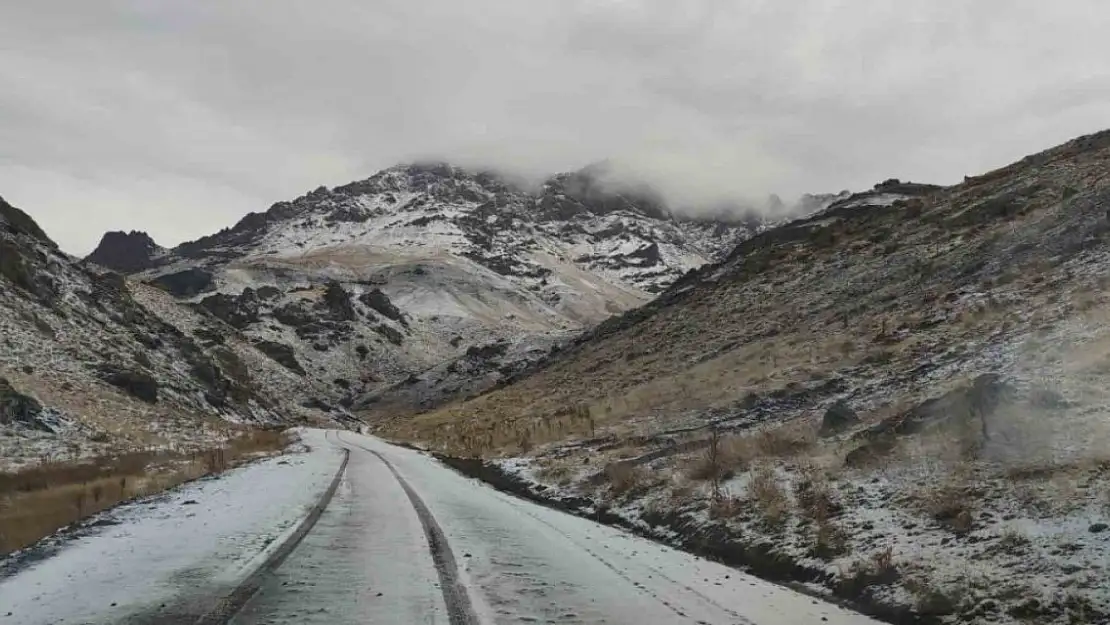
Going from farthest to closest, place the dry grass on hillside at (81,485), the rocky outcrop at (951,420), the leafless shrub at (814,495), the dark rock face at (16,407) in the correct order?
the dark rock face at (16,407)
the dry grass on hillside at (81,485)
the rocky outcrop at (951,420)
the leafless shrub at (814,495)

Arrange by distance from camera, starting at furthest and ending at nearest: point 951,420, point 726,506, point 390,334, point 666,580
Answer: point 390,334 → point 951,420 → point 726,506 → point 666,580

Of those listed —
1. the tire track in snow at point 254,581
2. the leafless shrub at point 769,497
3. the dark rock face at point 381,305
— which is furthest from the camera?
the dark rock face at point 381,305

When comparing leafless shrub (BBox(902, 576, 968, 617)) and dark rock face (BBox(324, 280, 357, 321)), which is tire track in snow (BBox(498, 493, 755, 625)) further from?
dark rock face (BBox(324, 280, 357, 321))

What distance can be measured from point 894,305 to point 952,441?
2131cm

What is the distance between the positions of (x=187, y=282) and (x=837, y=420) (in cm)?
16962

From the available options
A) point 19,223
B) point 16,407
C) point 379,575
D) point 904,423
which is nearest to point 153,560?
point 379,575

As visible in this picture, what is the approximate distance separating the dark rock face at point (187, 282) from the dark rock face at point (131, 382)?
5023 inches

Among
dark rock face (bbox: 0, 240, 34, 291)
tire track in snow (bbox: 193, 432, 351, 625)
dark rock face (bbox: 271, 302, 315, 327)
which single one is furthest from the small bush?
dark rock face (bbox: 271, 302, 315, 327)

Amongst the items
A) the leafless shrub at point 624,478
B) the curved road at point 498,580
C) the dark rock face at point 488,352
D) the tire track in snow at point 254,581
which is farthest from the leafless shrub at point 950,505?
the dark rock face at point 488,352

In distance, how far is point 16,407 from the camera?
25.7 m

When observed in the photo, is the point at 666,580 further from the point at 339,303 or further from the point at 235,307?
the point at 339,303

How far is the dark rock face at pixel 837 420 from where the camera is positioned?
15.8 metres

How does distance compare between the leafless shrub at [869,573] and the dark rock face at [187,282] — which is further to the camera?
the dark rock face at [187,282]

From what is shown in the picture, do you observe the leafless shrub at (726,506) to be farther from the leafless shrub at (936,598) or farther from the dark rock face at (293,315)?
the dark rock face at (293,315)
